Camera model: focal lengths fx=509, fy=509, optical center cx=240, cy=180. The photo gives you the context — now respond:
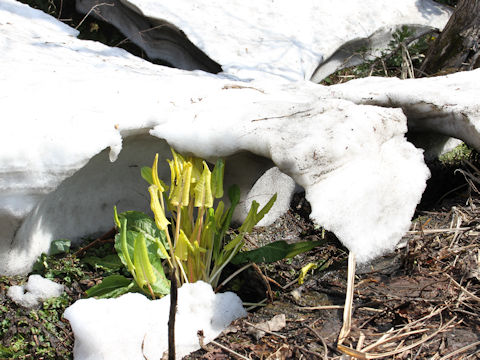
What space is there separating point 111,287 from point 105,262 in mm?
217

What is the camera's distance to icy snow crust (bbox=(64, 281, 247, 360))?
5.75 ft

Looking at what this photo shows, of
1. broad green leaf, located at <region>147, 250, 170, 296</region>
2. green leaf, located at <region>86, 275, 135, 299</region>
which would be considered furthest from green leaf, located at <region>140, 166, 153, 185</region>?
green leaf, located at <region>86, 275, 135, 299</region>

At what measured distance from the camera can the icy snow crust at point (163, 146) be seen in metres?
1.90

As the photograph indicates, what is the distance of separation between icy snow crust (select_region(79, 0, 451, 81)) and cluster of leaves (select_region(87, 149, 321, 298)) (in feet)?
6.50

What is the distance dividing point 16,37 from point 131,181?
1122 mm

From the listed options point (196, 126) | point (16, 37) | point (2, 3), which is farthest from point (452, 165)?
point (2, 3)

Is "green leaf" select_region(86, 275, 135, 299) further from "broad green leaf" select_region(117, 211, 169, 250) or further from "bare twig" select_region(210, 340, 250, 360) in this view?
"bare twig" select_region(210, 340, 250, 360)

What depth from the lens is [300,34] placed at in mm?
4570

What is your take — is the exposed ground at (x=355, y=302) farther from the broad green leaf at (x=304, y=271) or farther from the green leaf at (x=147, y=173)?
the green leaf at (x=147, y=173)

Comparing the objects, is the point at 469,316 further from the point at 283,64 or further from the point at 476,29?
the point at 283,64

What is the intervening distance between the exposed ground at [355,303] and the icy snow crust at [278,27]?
6.84 feet

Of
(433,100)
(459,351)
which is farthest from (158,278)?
(433,100)

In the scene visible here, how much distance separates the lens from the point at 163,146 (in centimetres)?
252

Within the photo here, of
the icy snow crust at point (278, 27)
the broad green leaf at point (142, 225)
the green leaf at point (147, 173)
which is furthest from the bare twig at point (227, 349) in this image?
the icy snow crust at point (278, 27)
